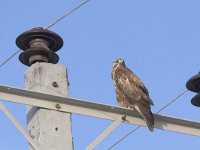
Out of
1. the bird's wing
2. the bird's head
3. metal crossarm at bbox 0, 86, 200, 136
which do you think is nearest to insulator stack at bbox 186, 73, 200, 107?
metal crossarm at bbox 0, 86, 200, 136

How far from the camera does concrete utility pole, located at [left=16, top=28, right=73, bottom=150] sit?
14.4 ft

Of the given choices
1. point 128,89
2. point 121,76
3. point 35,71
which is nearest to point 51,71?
point 35,71

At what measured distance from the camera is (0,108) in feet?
14.2

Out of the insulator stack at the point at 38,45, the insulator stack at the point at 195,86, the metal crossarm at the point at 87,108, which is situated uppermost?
the insulator stack at the point at 38,45

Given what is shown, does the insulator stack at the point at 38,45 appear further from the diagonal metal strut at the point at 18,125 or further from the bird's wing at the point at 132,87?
the bird's wing at the point at 132,87

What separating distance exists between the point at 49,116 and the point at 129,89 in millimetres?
2894

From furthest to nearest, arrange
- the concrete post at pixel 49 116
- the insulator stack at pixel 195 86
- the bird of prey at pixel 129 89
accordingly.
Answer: the bird of prey at pixel 129 89
the insulator stack at pixel 195 86
the concrete post at pixel 49 116

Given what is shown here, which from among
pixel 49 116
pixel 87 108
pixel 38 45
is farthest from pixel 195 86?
pixel 49 116

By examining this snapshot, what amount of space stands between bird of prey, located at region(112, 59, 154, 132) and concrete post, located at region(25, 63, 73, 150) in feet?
4.70

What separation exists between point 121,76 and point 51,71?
3.20m

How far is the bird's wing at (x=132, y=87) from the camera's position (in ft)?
22.0

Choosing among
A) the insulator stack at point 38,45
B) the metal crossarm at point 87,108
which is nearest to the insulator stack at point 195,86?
the metal crossarm at point 87,108

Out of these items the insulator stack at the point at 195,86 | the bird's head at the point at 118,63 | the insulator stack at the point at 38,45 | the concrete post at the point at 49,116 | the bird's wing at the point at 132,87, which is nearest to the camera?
the concrete post at the point at 49,116

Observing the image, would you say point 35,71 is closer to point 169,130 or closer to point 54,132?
point 54,132
